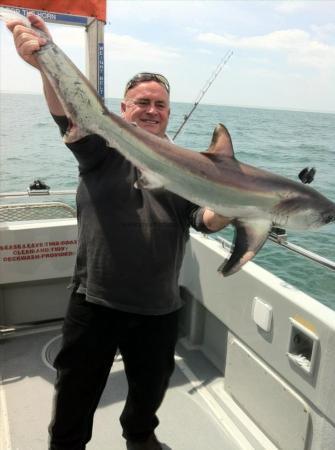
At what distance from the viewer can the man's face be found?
7.09ft

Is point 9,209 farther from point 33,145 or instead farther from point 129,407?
point 33,145

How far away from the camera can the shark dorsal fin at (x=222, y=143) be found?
1509 mm

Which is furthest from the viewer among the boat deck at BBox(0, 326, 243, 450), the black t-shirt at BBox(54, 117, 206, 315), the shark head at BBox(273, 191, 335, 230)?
the boat deck at BBox(0, 326, 243, 450)

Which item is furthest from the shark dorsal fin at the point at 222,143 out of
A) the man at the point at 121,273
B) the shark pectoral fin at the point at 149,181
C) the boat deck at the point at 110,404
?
the boat deck at the point at 110,404

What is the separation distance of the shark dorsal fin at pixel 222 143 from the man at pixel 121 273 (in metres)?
0.49

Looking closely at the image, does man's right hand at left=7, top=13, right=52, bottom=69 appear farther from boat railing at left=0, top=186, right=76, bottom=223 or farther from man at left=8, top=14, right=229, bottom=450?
boat railing at left=0, top=186, right=76, bottom=223

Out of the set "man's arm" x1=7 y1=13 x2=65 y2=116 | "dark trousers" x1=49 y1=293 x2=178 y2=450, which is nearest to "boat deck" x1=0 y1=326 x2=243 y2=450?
"dark trousers" x1=49 y1=293 x2=178 y2=450

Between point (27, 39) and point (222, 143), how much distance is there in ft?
2.42

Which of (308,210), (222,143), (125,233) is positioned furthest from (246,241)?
(125,233)

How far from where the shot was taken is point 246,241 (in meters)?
1.50

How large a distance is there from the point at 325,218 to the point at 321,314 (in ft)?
4.07

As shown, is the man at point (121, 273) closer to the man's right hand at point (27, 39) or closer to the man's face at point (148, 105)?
the man's face at point (148, 105)

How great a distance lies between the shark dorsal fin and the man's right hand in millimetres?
641

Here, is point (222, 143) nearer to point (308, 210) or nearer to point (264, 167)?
point (308, 210)
